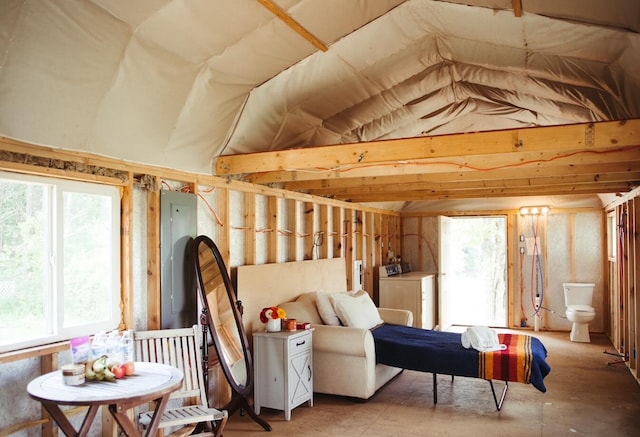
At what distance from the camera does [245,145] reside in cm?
464

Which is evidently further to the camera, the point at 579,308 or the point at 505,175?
the point at 579,308

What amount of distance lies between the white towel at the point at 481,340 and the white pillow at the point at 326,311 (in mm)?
1306

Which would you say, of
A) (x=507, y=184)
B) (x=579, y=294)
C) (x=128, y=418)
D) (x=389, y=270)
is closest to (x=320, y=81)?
(x=128, y=418)

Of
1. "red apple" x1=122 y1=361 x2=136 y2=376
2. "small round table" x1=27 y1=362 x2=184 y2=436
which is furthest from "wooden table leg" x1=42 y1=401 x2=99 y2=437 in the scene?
"red apple" x1=122 y1=361 x2=136 y2=376

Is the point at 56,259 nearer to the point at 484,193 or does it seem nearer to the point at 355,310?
the point at 355,310

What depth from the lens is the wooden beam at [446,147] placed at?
345 centimetres

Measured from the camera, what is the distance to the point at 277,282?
5453 millimetres

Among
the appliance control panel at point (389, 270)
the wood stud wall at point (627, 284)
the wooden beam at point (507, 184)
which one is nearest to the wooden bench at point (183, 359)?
the wooden beam at point (507, 184)

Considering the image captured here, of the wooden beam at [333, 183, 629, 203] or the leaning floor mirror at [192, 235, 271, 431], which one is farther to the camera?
the wooden beam at [333, 183, 629, 203]

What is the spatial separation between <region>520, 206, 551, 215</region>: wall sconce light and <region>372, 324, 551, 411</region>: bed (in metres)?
4.11

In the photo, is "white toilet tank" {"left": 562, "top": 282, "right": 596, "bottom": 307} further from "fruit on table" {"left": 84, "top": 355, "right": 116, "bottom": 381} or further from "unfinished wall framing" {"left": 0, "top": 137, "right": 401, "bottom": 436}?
"fruit on table" {"left": 84, "top": 355, "right": 116, "bottom": 381}

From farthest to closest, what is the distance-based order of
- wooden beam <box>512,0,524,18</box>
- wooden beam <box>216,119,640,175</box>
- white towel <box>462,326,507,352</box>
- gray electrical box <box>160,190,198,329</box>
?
white towel <box>462,326,507,352</box> < gray electrical box <box>160,190,198,329</box> < wooden beam <box>216,119,640,175</box> < wooden beam <box>512,0,524,18</box>

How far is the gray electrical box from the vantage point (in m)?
4.00

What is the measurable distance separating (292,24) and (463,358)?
10.7ft
